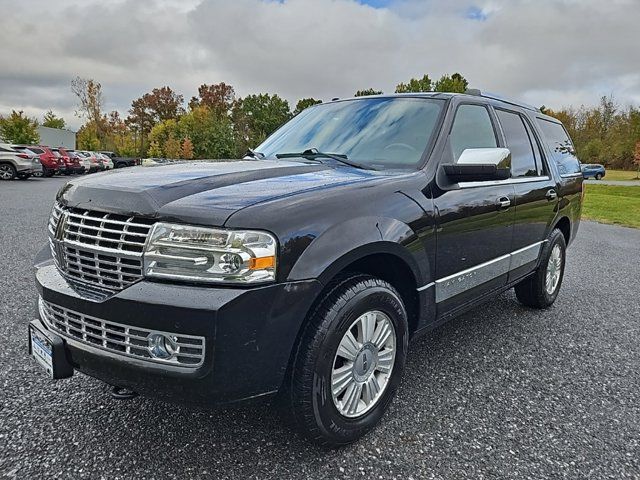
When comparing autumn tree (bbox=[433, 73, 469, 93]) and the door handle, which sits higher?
autumn tree (bbox=[433, 73, 469, 93])

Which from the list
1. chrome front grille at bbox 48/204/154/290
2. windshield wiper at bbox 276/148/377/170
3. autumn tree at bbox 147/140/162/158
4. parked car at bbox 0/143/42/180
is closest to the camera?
chrome front grille at bbox 48/204/154/290

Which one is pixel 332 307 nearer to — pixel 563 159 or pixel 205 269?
pixel 205 269

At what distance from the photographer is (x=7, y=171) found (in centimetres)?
2111

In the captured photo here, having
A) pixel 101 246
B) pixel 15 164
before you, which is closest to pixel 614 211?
pixel 101 246

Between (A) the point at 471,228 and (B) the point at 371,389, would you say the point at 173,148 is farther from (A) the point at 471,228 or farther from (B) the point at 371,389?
(B) the point at 371,389

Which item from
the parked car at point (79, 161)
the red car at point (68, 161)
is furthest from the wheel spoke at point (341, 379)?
the parked car at point (79, 161)

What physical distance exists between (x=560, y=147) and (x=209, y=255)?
432 centimetres

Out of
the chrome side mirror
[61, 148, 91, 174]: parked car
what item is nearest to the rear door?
the chrome side mirror

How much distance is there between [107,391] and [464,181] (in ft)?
7.98

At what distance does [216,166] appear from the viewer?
2865mm

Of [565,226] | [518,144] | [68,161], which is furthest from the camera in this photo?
[68,161]

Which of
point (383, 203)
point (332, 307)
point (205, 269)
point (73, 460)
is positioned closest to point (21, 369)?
point (73, 460)

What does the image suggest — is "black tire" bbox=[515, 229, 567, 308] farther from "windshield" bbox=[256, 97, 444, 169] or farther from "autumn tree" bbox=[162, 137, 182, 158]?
"autumn tree" bbox=[162, 137, 182, 158]

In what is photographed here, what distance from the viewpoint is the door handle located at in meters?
3.43
